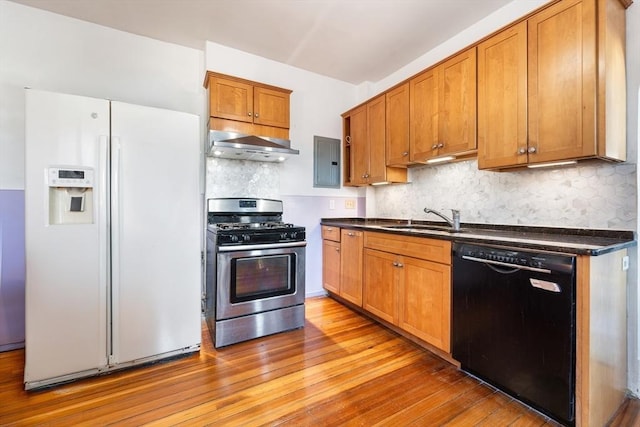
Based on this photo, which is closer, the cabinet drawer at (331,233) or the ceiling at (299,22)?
the ceiling at (299,22)

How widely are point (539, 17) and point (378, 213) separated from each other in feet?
7.76

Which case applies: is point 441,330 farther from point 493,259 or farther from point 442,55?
point 442,55

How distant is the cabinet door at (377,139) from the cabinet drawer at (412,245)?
80 cm

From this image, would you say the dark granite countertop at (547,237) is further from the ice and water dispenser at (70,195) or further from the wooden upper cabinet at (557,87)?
the ice and water dispenser at (70,195)

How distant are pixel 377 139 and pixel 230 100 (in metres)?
1.57

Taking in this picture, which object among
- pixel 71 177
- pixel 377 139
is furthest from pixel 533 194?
pixel 71 177

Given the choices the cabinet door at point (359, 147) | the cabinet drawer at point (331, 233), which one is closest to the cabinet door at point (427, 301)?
the cabinet drawer at point (331, 233)

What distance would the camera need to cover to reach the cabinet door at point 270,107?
2.88 m

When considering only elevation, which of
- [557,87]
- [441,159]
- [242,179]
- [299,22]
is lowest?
[242,179]

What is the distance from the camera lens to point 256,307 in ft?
7.88

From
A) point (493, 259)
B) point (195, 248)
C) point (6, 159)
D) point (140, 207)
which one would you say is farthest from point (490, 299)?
point (6, 159)

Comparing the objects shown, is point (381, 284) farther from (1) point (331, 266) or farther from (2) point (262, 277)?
(2) point (262, 277)

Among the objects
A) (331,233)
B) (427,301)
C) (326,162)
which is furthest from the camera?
(326,162)

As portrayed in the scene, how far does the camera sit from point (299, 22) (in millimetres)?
2521
